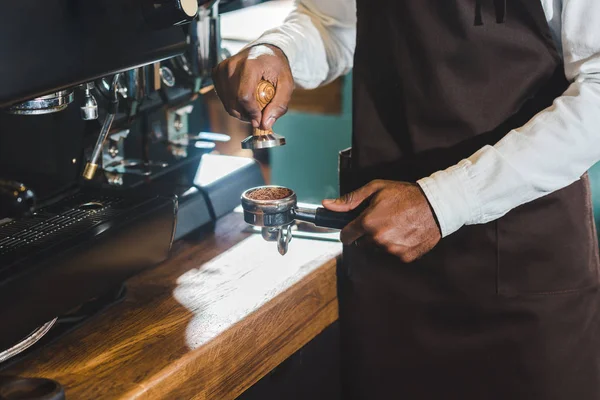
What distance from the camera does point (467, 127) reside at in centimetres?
133

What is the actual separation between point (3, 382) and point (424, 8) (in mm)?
832

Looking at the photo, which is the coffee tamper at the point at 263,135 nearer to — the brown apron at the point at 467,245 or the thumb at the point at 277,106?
the thumb at the point at 277,106

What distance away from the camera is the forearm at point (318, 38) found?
1535 mm

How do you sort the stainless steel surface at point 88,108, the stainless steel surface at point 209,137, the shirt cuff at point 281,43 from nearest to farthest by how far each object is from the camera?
1. the stainless steel surface at point 88,108
2. the shirt cuff at point 281,43
3. the stainless steel surface at point 209,137

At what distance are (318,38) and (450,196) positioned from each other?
0.55 m

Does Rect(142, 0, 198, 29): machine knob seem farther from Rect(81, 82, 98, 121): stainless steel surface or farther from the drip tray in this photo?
the drip tray

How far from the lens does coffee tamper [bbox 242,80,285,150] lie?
124 cm

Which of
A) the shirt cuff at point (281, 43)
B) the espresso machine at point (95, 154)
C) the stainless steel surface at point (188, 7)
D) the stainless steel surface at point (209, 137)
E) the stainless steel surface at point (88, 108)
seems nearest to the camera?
the espresso machine at point (95, 154)

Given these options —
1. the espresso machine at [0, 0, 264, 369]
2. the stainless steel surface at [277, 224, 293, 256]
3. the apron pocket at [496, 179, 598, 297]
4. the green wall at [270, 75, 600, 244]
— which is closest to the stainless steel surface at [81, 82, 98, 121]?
the espresso machine at [0, 0, 264, 369]

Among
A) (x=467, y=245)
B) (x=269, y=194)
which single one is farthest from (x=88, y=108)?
(x=467, y=245)

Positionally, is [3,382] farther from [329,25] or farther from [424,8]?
[329,25]

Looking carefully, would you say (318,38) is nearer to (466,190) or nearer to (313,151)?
(466,190)

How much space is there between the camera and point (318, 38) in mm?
1588

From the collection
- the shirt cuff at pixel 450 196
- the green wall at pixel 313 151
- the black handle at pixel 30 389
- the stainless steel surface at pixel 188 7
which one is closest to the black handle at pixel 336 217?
the shirt cuff at pixel 450 196
